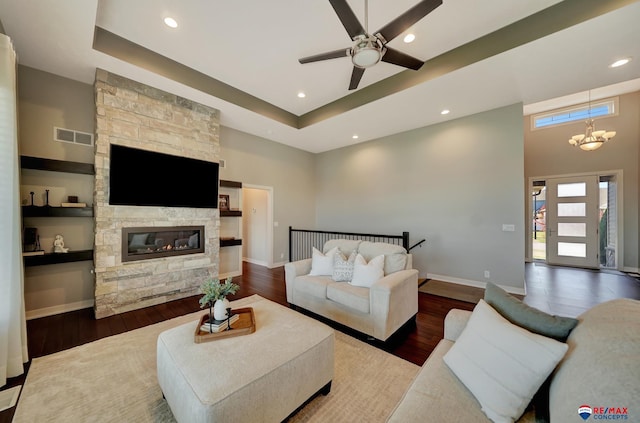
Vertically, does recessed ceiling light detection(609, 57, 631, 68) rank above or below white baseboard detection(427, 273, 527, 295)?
above

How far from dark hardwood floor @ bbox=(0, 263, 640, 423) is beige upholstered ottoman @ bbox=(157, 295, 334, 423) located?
1.07 meters

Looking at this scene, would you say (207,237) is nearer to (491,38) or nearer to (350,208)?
(350,208)

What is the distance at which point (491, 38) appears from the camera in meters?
2.74

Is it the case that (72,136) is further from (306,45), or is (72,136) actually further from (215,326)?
(215,326)

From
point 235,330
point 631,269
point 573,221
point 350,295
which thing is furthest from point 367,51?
point 631,269

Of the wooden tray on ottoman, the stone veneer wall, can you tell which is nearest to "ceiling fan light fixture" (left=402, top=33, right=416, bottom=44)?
the stone veneer wall

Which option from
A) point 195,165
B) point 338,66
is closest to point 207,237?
point 195,165

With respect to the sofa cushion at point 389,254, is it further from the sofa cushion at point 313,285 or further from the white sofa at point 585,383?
the white sofa at point 585,383

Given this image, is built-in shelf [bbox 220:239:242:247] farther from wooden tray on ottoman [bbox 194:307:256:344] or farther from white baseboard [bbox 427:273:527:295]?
white baseboard [bbox 427:273:527:295]

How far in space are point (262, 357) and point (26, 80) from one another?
4.55 metres

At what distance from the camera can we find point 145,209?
3439 millimetres

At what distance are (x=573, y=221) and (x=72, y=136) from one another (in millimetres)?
10433

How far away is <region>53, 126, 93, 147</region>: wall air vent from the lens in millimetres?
3124

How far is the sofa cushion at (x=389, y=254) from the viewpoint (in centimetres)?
281
